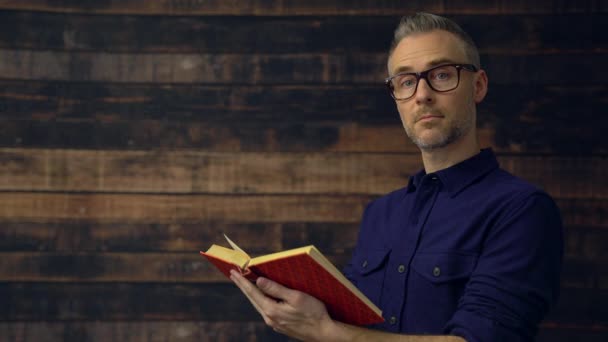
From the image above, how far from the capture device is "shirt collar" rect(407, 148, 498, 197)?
1532mm

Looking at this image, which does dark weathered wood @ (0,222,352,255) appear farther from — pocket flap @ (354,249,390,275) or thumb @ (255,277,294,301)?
thumb @ (255,277,294,301)

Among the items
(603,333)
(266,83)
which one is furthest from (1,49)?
(603,333)

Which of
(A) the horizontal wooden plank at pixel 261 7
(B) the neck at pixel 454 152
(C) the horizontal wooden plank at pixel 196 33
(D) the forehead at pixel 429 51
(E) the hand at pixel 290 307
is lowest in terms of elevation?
(E) the hand at pixel 290 307

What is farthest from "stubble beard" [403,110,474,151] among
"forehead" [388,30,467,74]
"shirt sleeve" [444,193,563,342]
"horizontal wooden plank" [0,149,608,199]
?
"horizontal wooden plank" [0,149,608,199]

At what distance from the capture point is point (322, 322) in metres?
1.34

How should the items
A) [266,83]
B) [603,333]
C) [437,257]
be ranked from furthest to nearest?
1. [266,83]
2. [603,333]
3. [437,257]

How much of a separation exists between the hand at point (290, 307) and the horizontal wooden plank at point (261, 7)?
5.50ft

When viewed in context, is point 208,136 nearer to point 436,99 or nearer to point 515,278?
point 436,99

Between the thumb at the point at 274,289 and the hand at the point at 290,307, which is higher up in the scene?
the thumb at the point at 274,289

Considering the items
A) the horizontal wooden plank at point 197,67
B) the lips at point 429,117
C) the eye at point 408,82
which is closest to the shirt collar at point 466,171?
the lips at point 429,117

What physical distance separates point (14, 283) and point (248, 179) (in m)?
1.14

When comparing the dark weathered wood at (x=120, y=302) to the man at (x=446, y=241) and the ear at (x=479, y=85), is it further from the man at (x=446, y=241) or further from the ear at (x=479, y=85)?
the ear at (x=479, y=85)

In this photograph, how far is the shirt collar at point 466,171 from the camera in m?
1.53

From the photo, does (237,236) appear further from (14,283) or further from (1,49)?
(1,49)
